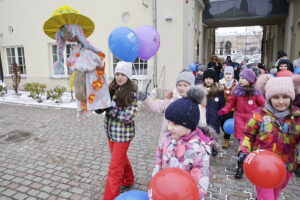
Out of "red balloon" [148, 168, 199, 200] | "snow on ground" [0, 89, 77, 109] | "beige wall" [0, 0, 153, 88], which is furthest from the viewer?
"beige wall" [0, 0, 153, 88]

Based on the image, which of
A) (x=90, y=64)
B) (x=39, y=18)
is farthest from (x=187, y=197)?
(x=39, y=18)

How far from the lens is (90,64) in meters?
2.51

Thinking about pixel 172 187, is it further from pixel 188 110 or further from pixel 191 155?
pixel 188 110

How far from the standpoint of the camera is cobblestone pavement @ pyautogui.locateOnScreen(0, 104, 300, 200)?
3.36 meters

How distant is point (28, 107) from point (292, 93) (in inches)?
359

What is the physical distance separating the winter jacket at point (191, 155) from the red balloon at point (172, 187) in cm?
35

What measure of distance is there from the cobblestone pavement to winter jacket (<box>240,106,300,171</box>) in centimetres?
117

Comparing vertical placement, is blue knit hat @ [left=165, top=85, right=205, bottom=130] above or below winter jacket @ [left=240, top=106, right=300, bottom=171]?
above

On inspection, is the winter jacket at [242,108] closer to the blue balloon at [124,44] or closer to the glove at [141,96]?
the glove at [141,96]

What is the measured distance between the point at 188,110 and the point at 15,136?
536 centimetres

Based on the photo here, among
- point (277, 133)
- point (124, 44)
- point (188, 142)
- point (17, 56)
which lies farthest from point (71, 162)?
point (17, 56)

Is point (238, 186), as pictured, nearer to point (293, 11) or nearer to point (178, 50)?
point (178, 50)

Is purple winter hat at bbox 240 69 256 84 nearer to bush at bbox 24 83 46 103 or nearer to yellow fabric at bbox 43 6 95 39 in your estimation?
yellow fabric at bbox 43 6 95 39

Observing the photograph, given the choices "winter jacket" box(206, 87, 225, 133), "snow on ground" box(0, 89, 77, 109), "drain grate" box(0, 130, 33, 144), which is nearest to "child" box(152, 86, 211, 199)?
"winter jacket" box(206, 87, 225, 133)
